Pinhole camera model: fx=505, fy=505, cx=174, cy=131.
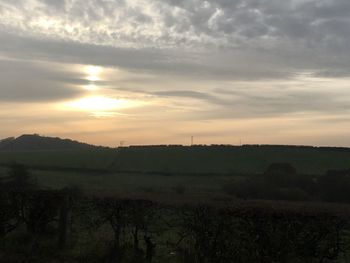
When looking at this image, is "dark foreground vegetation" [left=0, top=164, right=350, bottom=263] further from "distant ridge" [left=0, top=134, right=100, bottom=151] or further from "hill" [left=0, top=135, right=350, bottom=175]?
"distant ridge" [left=0, top=134, right=100, bottom=151]

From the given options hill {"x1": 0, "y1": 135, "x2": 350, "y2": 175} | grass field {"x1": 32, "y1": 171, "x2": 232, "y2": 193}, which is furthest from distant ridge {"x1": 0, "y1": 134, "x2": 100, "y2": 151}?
grass field {"x1": 32, "y1": 171, "x2": 232, "y2": 193}

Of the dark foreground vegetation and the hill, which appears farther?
the hill

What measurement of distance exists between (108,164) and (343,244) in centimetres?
5766

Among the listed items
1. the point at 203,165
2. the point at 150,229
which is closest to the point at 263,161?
the point at 203,165

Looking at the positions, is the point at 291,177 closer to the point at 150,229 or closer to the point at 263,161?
the point at 263,161

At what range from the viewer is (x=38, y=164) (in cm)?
6669

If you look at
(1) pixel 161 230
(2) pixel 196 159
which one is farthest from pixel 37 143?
(1) pixel 161 230

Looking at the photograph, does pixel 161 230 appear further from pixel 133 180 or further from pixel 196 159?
pixel 196 159

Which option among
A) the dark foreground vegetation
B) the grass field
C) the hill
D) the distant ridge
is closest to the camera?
Answer: the dark foreground vegetation

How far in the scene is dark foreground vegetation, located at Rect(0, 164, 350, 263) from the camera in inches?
356

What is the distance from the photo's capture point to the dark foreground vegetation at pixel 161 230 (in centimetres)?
904

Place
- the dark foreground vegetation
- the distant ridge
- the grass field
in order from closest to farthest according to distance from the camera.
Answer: the dark foreground vegetation < the grass field < the distant ridge

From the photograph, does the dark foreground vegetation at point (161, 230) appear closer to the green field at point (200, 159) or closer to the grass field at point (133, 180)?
the grass field at point (133, 180)

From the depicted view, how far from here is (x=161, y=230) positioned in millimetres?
12383
